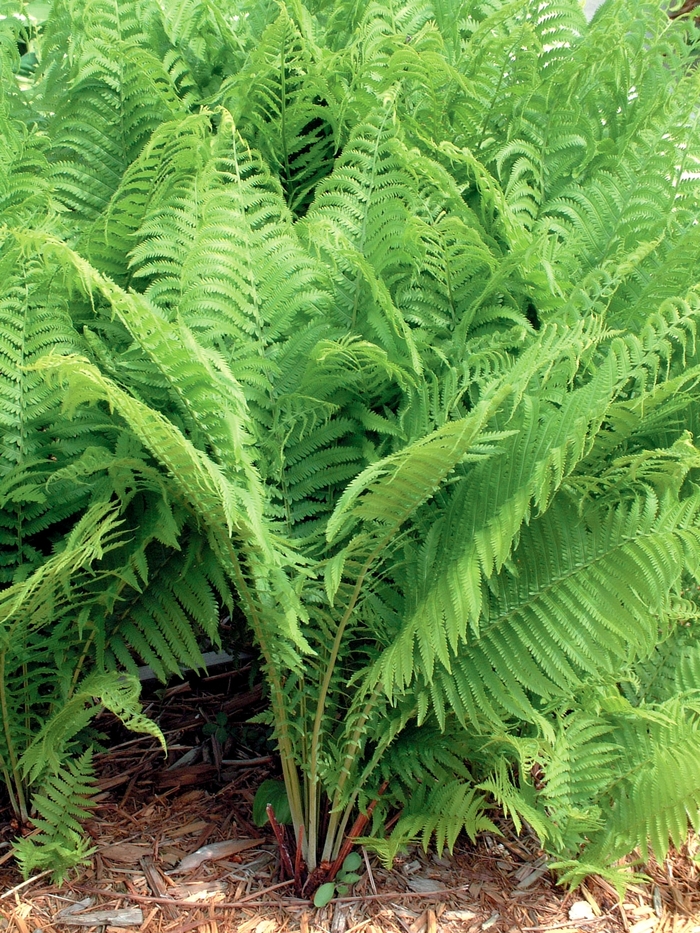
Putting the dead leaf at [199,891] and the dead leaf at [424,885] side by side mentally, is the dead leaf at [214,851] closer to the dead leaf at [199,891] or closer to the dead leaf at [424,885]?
the dead leaf at [199,891]

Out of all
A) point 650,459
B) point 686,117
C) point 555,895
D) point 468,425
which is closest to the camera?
point 468,425

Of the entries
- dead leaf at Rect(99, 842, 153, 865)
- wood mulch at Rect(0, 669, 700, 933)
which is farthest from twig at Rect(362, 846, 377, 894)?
dead leaf at Rect(99, 842, 153, 865)

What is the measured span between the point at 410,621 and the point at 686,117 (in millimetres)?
1477

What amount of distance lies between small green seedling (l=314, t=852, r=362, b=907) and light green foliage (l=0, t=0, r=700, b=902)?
5 cm

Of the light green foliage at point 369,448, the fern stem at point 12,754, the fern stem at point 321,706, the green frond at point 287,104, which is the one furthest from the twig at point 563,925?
the green frond at point 287,104

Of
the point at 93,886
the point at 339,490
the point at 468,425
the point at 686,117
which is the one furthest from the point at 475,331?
the point at 93,886

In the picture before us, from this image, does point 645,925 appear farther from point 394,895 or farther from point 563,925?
point 394,895

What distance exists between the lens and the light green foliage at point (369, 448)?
1.32m

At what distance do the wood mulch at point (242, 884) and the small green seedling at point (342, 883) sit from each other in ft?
0.05

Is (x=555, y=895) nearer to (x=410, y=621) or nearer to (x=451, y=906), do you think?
(x=451, y=906)

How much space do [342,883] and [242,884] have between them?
0.59 ft

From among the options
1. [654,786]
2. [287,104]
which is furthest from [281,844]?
[287,104]

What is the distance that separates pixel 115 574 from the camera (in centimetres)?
140

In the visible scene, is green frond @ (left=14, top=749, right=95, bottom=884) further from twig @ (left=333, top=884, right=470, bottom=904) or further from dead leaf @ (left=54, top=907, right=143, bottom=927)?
twig @ (left=333, top=884, right=470, bottom=904)
